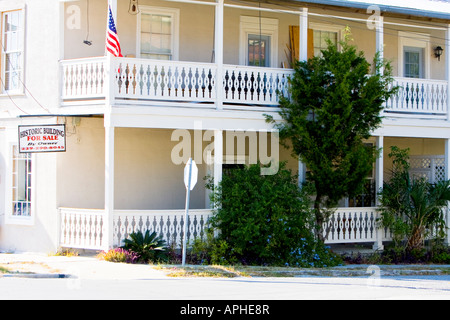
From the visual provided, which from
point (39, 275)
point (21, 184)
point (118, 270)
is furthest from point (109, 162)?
point (21, 184)

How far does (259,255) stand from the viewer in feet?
43.2

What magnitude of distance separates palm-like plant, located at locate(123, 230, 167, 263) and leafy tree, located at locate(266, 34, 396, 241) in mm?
3868

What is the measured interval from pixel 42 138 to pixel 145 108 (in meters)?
2.95

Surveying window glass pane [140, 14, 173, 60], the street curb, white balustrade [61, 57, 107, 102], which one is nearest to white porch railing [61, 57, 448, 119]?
white balustrade [61, 57, 107, 102]

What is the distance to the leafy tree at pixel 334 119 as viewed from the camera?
13727 mm

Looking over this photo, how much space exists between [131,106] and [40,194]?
3447 millimetres

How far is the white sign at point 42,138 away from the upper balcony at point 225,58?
74 centimetres

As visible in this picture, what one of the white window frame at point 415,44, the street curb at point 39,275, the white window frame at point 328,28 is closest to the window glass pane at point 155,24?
the white window frame at point 328,28

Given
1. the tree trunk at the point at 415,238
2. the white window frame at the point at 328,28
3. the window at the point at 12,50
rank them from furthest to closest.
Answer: the white window frame at the point at 328,28
the window at the point at 12,50
the tree trunk at the point at 415,238

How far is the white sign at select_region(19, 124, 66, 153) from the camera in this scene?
14266mm

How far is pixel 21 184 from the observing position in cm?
1504

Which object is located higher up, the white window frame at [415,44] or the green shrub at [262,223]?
the white window frame at [415,44]

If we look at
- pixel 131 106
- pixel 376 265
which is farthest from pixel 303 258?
pixel 131 106

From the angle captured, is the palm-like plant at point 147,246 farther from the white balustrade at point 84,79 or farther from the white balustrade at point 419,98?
the white balustrade at point 419,98
